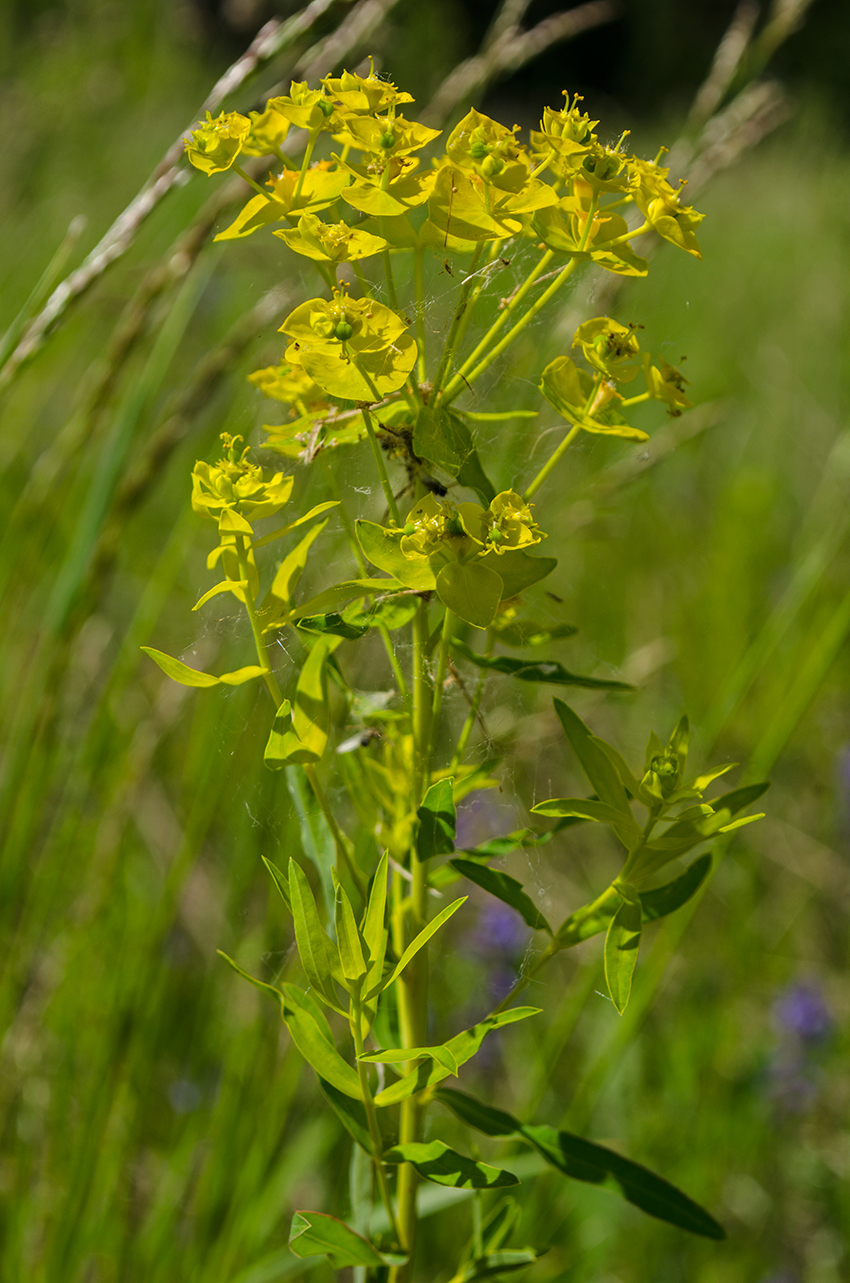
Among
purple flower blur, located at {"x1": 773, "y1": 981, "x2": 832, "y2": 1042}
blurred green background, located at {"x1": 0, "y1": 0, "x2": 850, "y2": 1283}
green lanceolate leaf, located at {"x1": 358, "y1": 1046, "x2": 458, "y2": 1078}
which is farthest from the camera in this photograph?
purple flower blur, located at {"x1": 773, "y1": 981, "x2": 832, "y2": 1042}

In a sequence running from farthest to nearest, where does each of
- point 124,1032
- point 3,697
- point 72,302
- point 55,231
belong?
1. point 55,231
2. point 3,697
3. point 124,1032
4. point 72,302

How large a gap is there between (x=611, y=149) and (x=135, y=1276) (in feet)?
4.80

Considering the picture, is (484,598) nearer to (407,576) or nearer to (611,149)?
(407,576)

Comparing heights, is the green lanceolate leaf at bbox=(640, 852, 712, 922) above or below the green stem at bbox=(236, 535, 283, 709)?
below

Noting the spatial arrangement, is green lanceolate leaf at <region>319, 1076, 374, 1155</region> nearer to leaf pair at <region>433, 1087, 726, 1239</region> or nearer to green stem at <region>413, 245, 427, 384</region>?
leaf pair at <region>433, 1087, 726, 1239</region>

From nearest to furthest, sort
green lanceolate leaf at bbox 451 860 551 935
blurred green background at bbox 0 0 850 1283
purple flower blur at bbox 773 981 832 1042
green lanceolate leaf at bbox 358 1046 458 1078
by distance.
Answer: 1. green lanceolate leaf at bbox 358 1046 458 1078
2. green lanceolate leaf at bbox 451 860 551 935
3. blurred green background at bbox 0 0 850 1283
4. purple flower blur at bbox 773 981 832 1042

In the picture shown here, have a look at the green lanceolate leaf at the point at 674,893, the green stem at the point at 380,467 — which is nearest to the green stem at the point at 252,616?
the green stem at the point at 380,467

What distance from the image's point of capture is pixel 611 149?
0.72 m

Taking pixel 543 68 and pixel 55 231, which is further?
pixel 543 68

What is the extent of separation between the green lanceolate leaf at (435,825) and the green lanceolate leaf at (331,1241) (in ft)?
0.91

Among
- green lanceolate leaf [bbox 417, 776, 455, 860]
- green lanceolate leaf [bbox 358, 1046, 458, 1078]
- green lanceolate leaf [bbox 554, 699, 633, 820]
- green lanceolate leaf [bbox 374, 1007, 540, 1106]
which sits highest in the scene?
green lanceolate leaf [bbox 417, 776, 455, 860]

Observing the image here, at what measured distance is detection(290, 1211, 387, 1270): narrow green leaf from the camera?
70 centimetres

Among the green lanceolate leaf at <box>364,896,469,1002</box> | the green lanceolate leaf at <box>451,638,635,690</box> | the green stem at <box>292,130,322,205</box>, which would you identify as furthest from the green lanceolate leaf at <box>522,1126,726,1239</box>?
the green stem at <box>292,130,322,205</box>

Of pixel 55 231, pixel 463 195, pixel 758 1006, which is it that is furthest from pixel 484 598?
pixel 55 231
